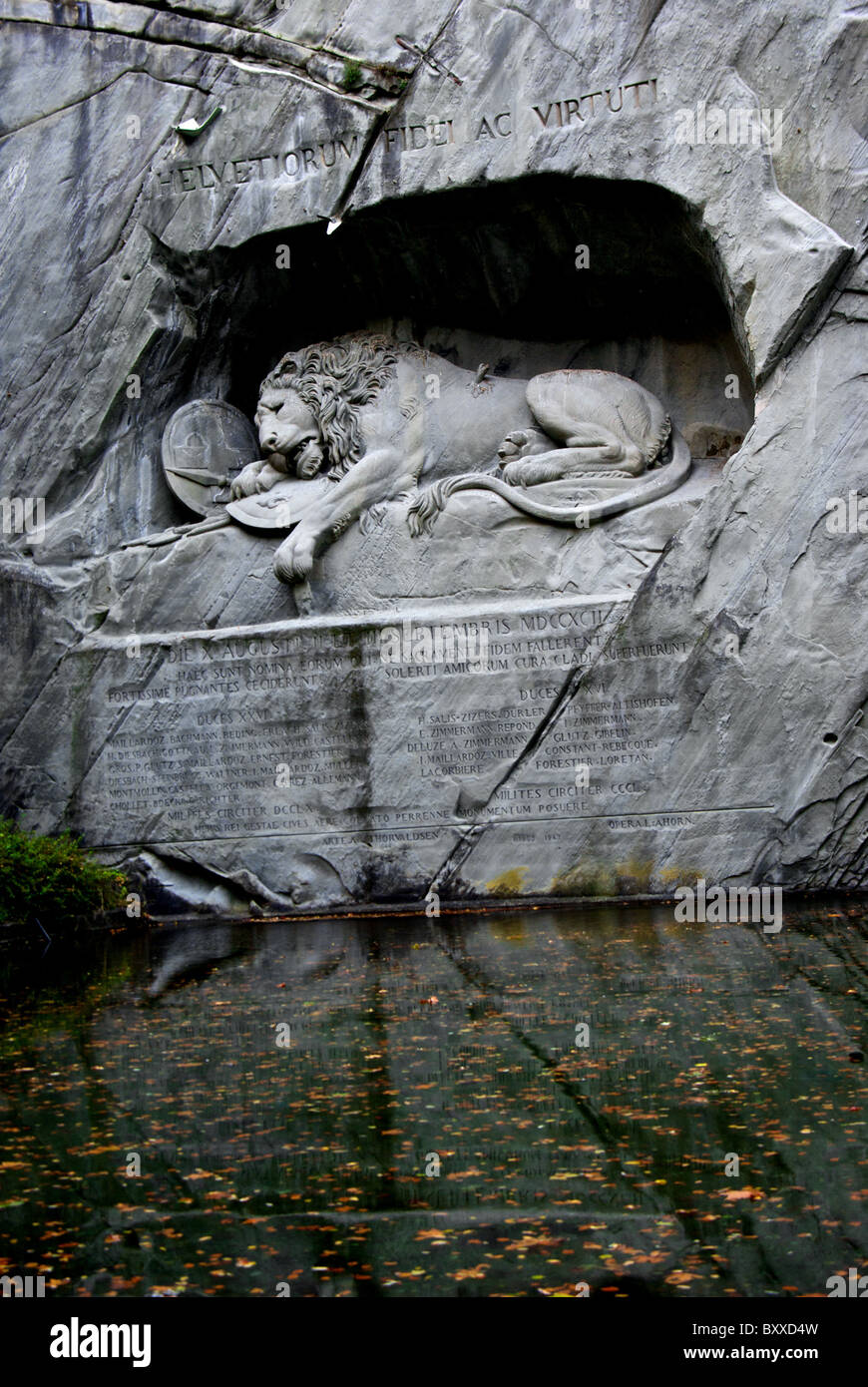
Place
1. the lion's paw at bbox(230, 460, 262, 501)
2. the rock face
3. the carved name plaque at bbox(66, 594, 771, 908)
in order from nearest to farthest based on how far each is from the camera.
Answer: the rock face < the carved name plaque at bbox(66, 594, 771, 908) < the lion's paw at bbox(230, 460, 262, 501)

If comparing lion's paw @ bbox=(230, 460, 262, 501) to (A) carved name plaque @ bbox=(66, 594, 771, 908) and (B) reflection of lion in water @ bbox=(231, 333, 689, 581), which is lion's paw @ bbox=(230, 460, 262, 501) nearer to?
(B) reflection of lion in water @ bbox=(231, 333, 689, 581)

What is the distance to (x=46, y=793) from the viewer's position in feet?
34.6

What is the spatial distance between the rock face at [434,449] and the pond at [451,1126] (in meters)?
2.23

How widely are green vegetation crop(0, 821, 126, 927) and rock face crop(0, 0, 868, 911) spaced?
1.73ft

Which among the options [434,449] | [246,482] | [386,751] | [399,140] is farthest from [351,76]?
[386,751]

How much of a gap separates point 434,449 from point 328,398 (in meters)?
0.85

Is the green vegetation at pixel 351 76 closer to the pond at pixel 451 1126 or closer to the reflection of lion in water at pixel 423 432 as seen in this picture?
the reflection of lion in water at pixel 423 432

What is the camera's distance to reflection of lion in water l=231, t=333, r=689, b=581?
1028 centimetres

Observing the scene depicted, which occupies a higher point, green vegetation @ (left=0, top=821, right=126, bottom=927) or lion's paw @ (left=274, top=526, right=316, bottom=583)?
lion's paw @ (left=274, top=526, right=316, bottom=583)

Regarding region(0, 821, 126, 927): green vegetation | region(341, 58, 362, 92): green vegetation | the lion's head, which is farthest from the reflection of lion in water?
region(0, 821, 126, 927): green vegetation

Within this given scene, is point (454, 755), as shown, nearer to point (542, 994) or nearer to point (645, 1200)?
point (542, 994)

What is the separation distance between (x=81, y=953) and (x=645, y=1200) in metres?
5.60

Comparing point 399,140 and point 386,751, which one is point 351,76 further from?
point 386,751

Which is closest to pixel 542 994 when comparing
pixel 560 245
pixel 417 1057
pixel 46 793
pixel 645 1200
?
pixel 417 1057
